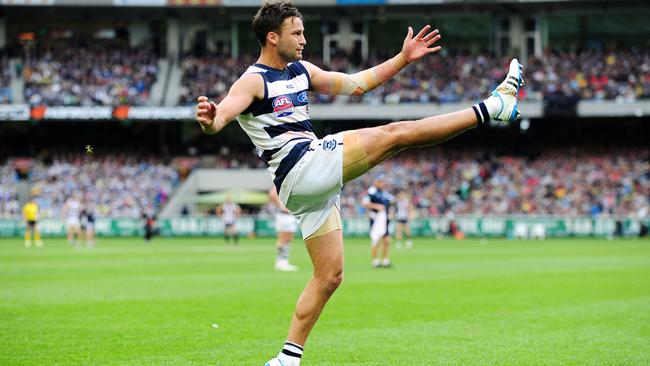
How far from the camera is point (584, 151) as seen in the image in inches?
2199

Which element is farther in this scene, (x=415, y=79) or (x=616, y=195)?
(x=415, y=79)

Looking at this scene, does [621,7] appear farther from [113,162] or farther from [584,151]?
[113,162]

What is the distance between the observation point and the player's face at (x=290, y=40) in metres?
7.55

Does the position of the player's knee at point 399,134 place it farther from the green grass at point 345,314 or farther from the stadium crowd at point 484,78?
the stadium crowd at point 484,78

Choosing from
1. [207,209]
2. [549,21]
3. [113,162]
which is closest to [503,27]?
[549,21]

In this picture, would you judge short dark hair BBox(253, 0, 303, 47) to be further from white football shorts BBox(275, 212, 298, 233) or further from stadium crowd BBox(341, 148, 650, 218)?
stadium crowd BBox(341, 148, 650, 218)

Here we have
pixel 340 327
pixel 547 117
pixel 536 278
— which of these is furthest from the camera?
pixel 547 117

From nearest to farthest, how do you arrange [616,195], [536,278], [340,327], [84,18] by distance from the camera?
1. [340,327]
2. [536,278]
3. [616,195]
4. [84,18]

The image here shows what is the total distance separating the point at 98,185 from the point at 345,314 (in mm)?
43443

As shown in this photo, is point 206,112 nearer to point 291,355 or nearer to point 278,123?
point 278,123

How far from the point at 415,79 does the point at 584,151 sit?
11252 mm

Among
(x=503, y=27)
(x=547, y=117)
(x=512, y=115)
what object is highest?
(x=503, y=27)

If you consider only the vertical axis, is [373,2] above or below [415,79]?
above

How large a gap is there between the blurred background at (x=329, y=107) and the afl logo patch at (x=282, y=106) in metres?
40.8
